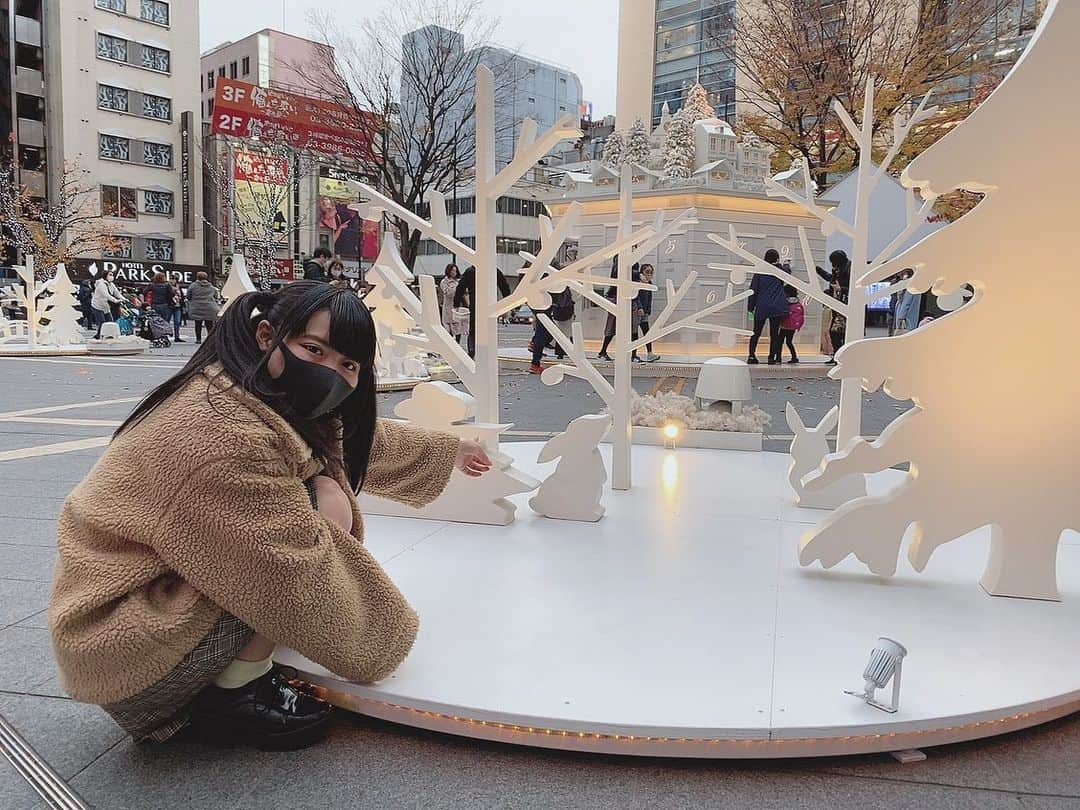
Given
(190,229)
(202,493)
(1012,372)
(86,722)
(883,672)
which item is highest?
(190,229)

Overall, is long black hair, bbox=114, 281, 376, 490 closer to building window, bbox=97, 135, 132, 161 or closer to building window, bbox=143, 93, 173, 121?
building window, bbox=97, 135, 132, 161

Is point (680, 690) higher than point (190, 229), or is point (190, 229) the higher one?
point (190, 229)

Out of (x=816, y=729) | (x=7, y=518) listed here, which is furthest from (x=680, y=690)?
(x=7, y=518)

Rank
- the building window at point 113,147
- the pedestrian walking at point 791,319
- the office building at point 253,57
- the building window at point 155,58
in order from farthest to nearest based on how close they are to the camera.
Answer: the office building at point 253,57 → the building window at point 155,58 → the building window at point 113,147 → the pedestrian walking at point 791,319

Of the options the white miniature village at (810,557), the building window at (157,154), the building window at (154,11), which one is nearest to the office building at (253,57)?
the building window at (154,11)

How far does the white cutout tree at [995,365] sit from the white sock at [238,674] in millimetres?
1967

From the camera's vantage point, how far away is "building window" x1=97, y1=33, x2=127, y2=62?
31422 millimetres

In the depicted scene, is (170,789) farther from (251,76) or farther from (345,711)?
(251,76)

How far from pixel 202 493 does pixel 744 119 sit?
764 inches

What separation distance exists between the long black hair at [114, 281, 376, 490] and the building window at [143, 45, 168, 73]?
37.0 meters

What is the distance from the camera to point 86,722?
196cm

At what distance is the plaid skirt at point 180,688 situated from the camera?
1.71 meters

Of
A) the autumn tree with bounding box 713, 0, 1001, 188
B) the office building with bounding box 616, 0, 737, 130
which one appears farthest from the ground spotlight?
the office building with bounding box 616, 0, 737, 130

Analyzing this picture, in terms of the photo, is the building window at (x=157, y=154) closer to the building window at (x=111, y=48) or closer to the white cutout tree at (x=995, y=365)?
the building window at (x=111, y=48)
